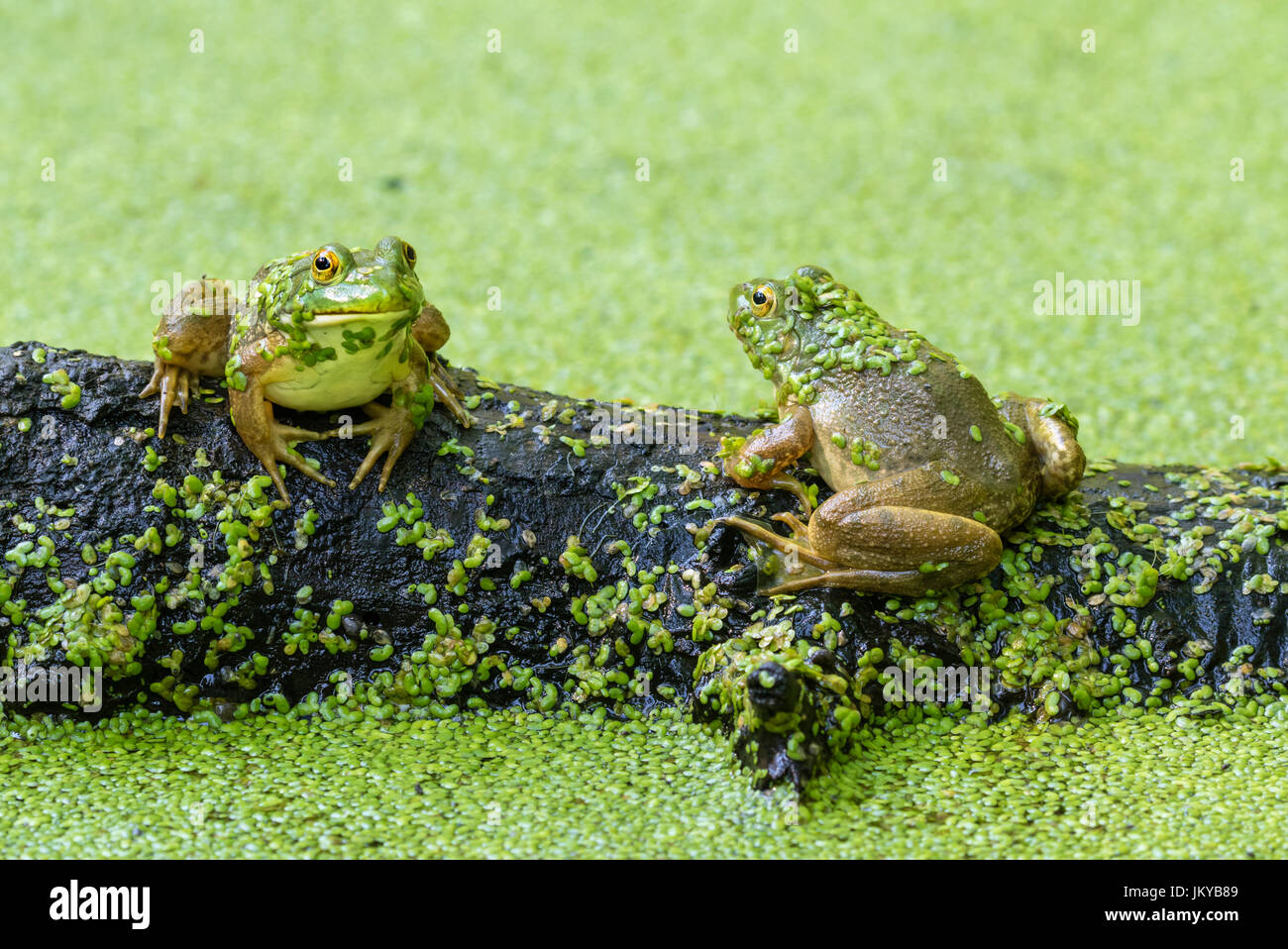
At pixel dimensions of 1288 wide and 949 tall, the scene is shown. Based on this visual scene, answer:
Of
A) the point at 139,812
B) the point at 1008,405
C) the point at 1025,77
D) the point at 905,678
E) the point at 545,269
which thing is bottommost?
the point at 139,812

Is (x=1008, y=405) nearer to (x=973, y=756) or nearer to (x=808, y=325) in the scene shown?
(x=808, y=325)

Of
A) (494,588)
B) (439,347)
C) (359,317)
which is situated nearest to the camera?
(359,317)

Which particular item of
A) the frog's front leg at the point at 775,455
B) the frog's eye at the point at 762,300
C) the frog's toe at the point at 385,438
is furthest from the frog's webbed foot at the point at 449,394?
the frog's eye at the point at 762,300

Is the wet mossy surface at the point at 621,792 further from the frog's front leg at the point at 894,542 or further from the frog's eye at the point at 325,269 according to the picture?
the frog's eye at the point at 325,269

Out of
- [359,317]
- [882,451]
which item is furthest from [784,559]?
[359,317]

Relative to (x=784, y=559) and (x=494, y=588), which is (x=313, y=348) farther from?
(x=784, y=559)

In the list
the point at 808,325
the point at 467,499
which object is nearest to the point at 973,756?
the point at 808,325
